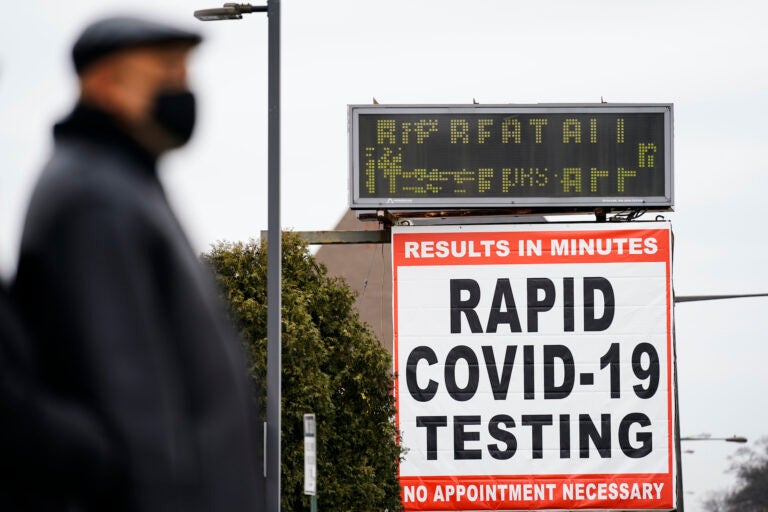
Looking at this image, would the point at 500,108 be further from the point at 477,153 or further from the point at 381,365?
the point at 381,365

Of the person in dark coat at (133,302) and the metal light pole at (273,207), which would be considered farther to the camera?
the metal light pole at (273,207)

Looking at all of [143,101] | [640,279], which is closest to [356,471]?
[640,279]

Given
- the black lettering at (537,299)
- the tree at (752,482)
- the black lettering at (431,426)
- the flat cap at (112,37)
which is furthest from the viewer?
the tree at (752,482)

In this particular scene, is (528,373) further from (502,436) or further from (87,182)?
(87,182)

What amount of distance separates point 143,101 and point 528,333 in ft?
93.8

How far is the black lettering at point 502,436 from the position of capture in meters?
30.0

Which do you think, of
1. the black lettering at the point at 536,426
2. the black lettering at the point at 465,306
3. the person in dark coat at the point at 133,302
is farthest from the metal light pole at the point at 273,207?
the black lettering at the point at 536,426

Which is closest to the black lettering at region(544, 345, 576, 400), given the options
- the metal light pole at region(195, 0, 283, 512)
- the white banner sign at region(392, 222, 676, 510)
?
the white banner sign at region(392, 222, 676, 510)

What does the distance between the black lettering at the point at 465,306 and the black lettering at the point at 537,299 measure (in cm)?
98

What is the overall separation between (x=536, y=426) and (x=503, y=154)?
18.2 feet

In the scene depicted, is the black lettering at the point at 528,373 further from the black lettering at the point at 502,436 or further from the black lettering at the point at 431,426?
the black lettering at the point at 431,426

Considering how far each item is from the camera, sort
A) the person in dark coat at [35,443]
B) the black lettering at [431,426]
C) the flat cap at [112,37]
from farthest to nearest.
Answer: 1. the black lettering at [431,426]
2. the flat cap at [112,37]
3. the person in dark coat at [35,443]

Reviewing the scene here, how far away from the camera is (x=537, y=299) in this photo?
3030 cm

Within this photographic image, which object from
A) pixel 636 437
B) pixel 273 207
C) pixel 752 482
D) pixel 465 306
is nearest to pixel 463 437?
pixel 465 306
